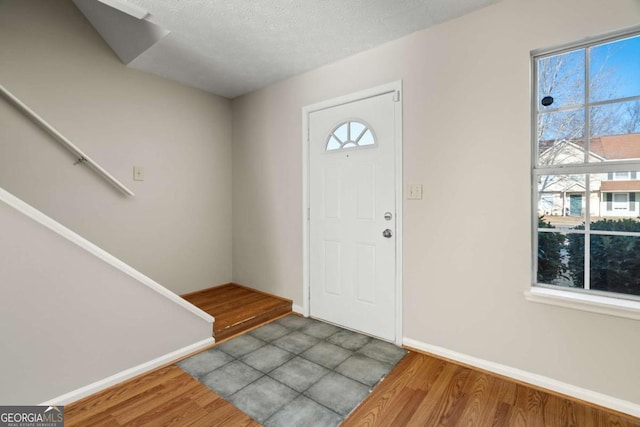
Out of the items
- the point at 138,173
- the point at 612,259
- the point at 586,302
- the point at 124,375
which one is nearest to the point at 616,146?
the point at 612,259

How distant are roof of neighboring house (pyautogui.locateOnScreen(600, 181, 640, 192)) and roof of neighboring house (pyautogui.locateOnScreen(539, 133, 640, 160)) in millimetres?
138

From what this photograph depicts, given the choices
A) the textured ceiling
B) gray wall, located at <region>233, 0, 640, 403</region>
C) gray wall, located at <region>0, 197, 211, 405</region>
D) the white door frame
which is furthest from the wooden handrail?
gray wall, located at <region>233, 0, 640, 403</region>

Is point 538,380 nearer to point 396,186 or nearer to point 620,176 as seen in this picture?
point 620,176

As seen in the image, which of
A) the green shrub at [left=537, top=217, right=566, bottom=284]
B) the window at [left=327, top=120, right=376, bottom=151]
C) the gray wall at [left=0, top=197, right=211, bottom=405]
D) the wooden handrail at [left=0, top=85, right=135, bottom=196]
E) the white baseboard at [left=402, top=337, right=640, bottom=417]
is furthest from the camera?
the window at [left=327, top=120, right=376, bottom=151]

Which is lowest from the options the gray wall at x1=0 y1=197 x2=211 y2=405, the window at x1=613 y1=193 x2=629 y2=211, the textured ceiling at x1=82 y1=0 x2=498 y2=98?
the gray wall at x1=0 y1=197 x2=211 y2=405

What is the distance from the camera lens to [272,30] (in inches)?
86.4

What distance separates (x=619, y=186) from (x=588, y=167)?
0.59ft

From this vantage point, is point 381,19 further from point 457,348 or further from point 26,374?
point 26,374

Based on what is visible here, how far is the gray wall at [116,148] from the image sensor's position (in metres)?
2.28

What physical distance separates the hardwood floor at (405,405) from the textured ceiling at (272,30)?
2.42m

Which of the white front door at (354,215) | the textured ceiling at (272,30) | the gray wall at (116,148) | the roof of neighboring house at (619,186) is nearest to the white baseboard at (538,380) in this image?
the white front door at (354,215)

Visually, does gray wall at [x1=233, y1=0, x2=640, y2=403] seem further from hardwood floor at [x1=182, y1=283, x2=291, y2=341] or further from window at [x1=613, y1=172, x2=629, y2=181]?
hardwood floor at [x1=182, y1=283, x2=291, y2=341]

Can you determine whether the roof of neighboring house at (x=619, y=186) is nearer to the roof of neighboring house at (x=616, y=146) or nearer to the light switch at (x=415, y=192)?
the roof of neighboring house at (x=616, y=146)

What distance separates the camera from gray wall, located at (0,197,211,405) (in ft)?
4.97
